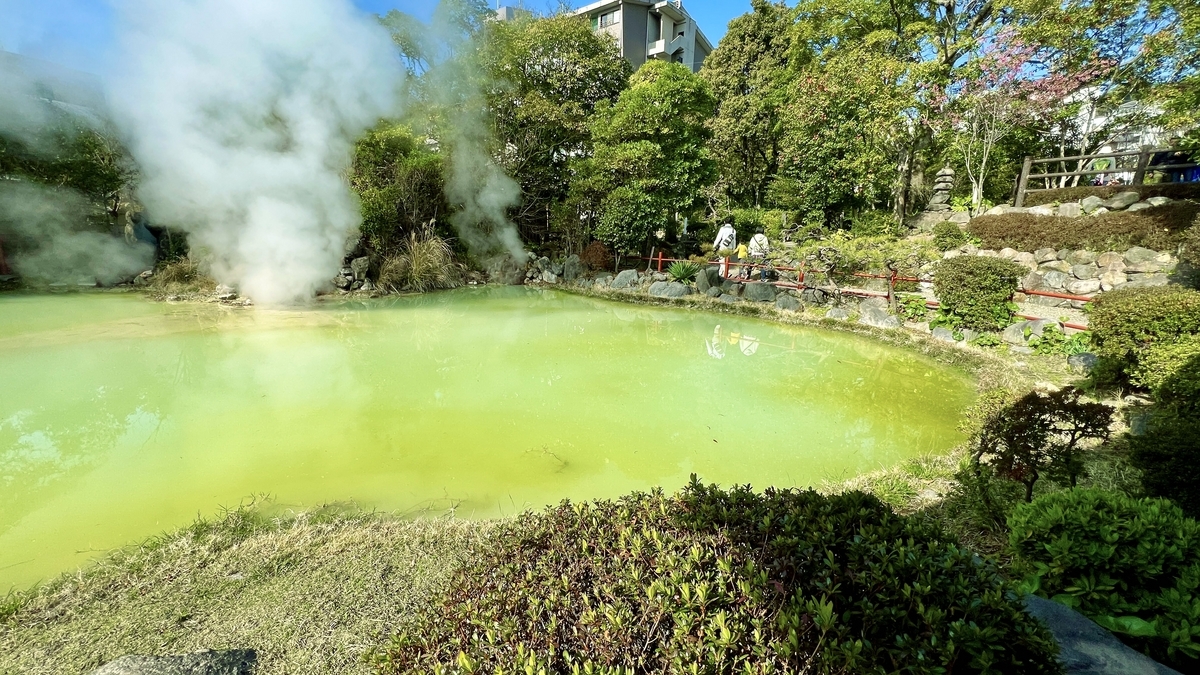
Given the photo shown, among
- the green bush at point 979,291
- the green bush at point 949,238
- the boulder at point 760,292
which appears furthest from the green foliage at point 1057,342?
the green bush at point 949,238

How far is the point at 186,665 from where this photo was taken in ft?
5.66

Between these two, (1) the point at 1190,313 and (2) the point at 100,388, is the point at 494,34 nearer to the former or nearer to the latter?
(2) the point at 100,388

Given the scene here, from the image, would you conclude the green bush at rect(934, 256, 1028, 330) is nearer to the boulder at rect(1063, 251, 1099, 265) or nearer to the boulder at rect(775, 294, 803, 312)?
the boulder at rect(775, 294, 803, 312)

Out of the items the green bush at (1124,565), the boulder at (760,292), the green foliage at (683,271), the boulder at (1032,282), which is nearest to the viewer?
the green bush at (1124,565)

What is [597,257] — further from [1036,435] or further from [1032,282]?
[1036,435]

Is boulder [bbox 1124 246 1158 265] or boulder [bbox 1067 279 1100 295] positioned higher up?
boulder [bbox 1124 246 1158 265]

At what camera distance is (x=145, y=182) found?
32.2 ft

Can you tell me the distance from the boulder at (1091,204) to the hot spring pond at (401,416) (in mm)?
6895

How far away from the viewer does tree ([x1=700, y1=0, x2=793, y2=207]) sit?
15.9 metres

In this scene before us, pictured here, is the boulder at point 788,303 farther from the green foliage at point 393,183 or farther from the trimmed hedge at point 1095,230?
the green foliage at point 393,183

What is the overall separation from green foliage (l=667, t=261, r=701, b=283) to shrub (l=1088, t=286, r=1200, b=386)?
708 centimetres

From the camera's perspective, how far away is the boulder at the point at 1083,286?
848cm

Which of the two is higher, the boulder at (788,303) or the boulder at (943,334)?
the boulder at (788,303)

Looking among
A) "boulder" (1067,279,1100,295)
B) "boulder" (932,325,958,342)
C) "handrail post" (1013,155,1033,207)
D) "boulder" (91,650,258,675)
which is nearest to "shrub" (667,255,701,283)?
"boulder" (932,325,958,342)
